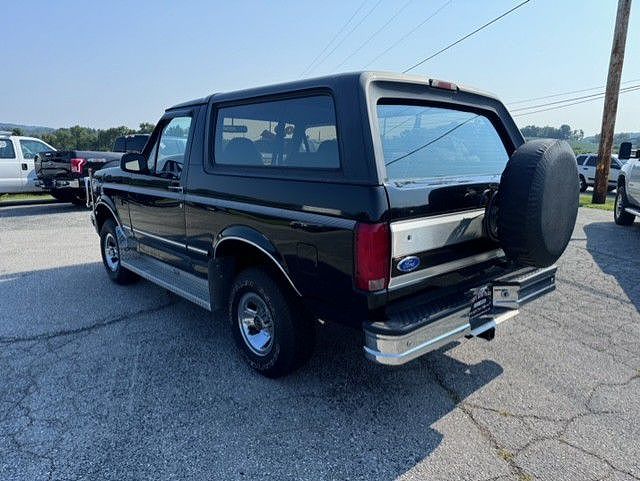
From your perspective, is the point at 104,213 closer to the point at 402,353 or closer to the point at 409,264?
the point at 409,264

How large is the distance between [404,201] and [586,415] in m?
1.80

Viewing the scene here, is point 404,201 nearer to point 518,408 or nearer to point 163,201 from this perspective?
point 518,408

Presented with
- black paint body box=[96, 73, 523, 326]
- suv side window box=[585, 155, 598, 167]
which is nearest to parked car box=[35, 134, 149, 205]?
black paint body box=[96, 73, 523, 326]

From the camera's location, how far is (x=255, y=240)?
305cm

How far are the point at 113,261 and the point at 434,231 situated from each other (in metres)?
4.32

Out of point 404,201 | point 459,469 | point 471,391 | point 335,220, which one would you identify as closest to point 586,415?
point 471,391

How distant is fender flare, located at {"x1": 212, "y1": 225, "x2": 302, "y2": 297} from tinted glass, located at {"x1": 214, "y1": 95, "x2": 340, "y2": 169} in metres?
0.47

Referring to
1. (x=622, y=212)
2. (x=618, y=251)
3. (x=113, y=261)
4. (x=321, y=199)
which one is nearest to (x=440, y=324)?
(x=321, y=199)

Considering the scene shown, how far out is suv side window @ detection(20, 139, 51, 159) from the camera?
12596 millimetres

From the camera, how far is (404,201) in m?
2.44

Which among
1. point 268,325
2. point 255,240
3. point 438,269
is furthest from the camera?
point 268,325

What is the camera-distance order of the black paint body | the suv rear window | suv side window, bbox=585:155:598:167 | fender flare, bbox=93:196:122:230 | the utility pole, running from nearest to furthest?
the black paint body
the suv rear window
fender flare, bbox=93:196:122:230
the utility pole
suv side window, bbox=585:155:598:167

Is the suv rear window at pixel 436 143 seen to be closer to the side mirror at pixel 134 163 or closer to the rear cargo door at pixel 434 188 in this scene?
the rear cargo door at pixel 434 188

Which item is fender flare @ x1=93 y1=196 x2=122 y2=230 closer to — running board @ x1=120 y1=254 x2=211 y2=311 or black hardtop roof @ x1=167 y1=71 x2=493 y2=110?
running board @ x1=120 y1=254 x2=211 y2=311
